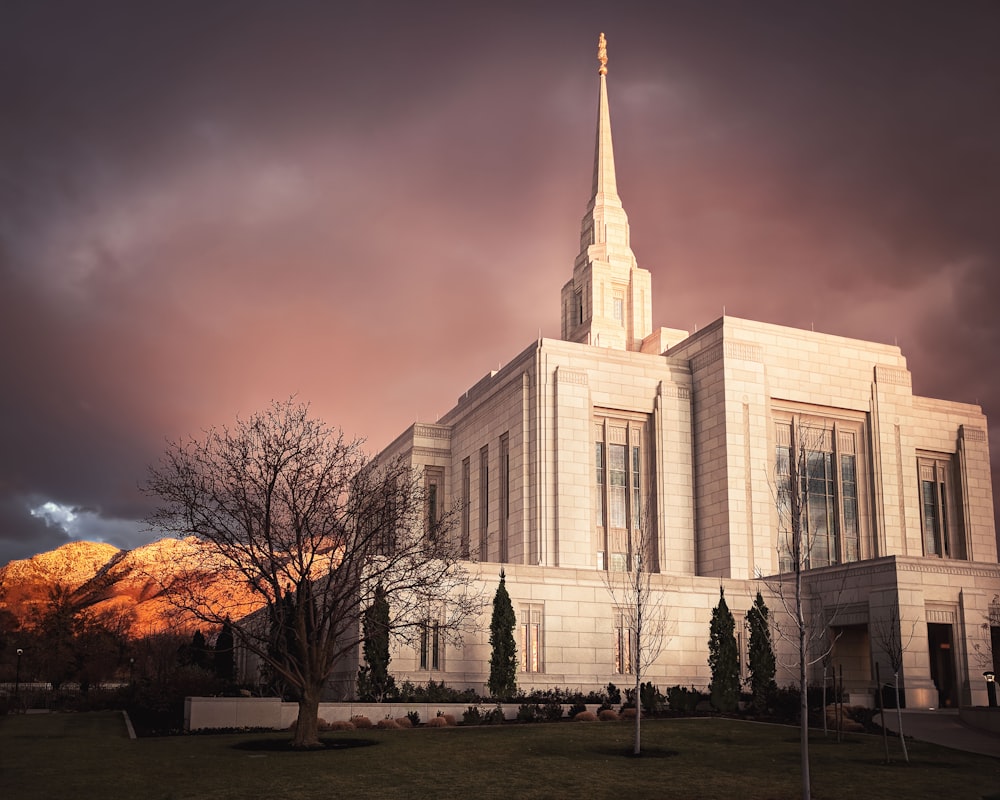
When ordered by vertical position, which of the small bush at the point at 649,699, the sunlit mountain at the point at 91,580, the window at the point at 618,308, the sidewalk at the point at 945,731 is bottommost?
the sidewalk at the point at 945,731

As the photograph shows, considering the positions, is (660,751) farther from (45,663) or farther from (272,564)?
(45,663)

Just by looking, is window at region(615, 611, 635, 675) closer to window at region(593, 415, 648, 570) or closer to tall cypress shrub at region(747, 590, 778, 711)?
tall cypress shrub at region(747, 590, 778, 711)

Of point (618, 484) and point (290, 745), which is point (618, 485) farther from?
point (290, 745)

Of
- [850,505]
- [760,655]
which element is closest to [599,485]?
[850,505]

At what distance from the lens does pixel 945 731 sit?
28.3 meters

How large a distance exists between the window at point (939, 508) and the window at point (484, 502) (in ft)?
86.4

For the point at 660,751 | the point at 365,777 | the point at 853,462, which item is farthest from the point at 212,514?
the point at 853,462

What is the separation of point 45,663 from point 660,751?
69.0 meters

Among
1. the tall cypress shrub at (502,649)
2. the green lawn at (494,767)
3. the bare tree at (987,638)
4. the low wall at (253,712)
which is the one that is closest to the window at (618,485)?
the tall cypress shrub at (502,649)

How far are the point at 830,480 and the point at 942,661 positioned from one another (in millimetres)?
15912

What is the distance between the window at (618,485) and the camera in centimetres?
5281

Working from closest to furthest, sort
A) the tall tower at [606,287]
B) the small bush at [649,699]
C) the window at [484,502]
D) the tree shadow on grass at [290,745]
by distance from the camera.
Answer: the tree shadow on grass at [290,745]
the small bush at [649,699]
the window at [484,502]
the tall tower at [606,287]

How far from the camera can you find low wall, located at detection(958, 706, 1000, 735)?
92.4ft

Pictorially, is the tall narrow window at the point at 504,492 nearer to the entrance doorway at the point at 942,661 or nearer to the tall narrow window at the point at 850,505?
the tall narrow window at the point at 850,505
